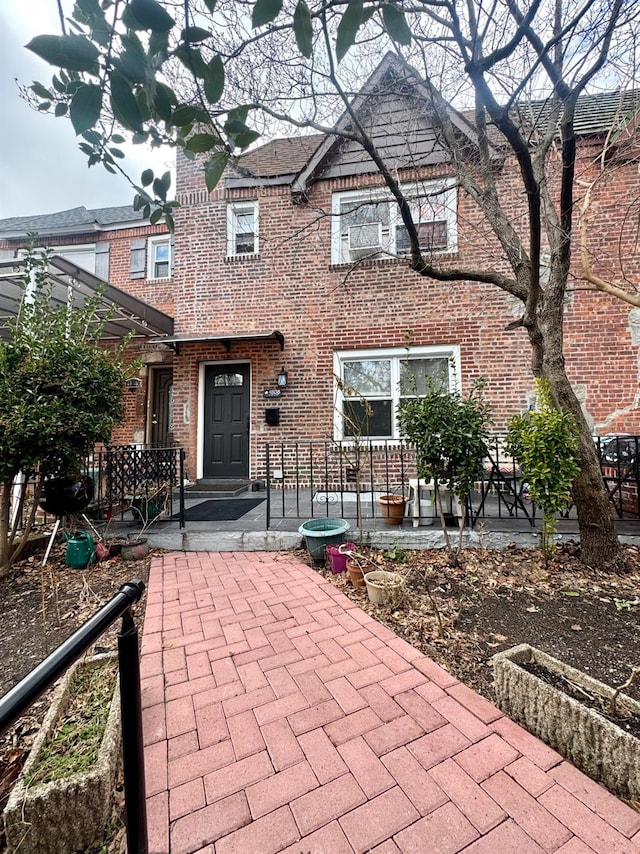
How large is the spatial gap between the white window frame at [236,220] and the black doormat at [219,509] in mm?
4887

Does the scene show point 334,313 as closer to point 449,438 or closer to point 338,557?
point 449,438

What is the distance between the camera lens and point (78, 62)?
86 centimetres

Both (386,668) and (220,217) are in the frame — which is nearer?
(386,668)

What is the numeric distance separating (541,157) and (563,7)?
129 centimetres

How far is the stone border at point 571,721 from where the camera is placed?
1396mm

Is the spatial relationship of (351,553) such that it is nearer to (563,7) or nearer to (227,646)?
(227,646)

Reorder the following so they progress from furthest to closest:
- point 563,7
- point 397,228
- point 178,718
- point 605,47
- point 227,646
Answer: point 397,228, point 563,7, point 605,47, point 227,646, point 178,718

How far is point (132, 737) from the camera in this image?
3.47 feet

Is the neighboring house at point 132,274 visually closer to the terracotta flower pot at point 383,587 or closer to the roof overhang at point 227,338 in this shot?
the roof overhang at point 227,338

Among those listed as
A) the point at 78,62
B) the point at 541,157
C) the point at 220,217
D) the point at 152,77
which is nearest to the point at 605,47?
the point at 541,157

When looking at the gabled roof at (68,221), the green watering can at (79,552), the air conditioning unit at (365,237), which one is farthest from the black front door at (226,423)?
the gabled roof at (68,221)

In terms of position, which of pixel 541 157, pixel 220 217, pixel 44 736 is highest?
pixel 220 217

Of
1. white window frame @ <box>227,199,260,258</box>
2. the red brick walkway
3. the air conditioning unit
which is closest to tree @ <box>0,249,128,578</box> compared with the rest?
the red brick walkway

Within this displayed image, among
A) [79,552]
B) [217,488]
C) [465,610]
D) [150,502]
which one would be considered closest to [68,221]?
[217,488]
